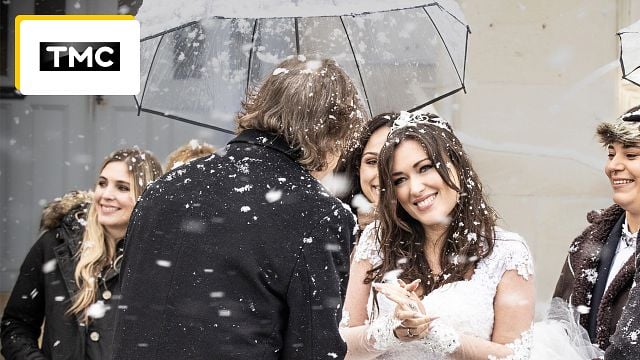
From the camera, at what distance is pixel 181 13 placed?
3.24 metres

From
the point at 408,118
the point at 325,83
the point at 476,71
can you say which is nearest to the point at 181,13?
the point at 408,118

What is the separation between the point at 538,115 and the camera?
4.96m

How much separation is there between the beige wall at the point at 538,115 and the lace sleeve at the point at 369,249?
6.87 ft

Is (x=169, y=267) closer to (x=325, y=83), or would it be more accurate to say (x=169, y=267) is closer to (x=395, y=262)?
(x=325, y=83)

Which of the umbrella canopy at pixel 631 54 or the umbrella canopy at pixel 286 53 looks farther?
the umbrella canopy at pixel 631 54

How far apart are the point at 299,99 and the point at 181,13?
1.15m

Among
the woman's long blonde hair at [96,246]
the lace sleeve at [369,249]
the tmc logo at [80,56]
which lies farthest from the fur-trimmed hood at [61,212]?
the lace sleeve at [369,249]

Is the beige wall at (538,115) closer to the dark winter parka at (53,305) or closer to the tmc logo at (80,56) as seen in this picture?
the tmc logo at (80,56)

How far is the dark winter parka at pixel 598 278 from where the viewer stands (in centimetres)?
312

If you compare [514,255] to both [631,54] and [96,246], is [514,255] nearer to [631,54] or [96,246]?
[631,54]

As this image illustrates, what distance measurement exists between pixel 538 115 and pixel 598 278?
5.82 feet

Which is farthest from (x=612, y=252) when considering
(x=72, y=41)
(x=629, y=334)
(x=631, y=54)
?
(x=72, y=41)

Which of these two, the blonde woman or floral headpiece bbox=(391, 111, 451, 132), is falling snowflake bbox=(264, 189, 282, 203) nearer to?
floral headpiece bbox=(391, 111, 451, 132)

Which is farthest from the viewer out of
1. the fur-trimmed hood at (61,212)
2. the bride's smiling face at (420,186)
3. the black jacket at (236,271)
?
the fur-trimmed hood at (61,212)
